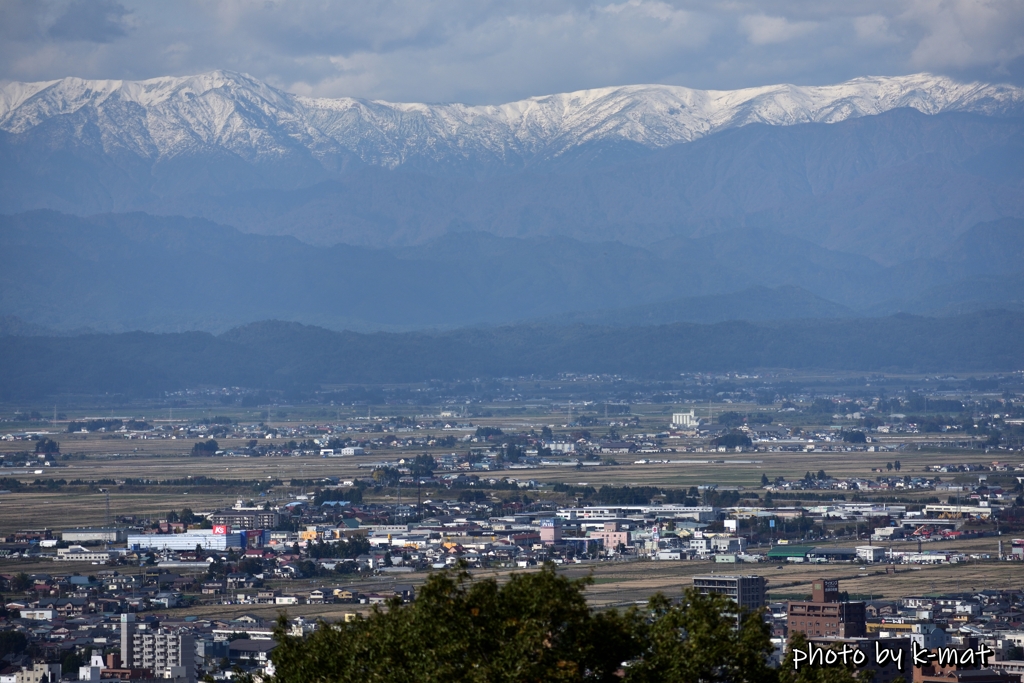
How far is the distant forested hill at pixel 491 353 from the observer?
171 metres

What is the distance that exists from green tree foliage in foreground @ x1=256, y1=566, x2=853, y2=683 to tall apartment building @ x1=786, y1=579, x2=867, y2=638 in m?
16.9

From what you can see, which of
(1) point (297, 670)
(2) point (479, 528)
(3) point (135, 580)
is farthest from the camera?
(2) point (479, 528)

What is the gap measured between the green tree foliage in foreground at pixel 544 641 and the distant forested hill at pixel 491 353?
150 meters

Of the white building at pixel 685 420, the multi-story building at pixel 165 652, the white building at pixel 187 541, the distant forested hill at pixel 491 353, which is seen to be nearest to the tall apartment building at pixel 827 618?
the multi-story building at pixel 165 652

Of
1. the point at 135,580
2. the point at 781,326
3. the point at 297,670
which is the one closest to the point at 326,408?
the point at 781,326

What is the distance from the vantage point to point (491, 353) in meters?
183

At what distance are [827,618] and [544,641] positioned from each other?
1976 centimetres

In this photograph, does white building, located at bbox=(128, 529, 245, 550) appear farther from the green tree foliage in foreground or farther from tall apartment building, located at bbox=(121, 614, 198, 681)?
the green tree foliage in foreground

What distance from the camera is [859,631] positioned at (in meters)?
33.0

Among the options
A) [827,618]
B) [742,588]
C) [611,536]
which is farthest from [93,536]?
[827,618]

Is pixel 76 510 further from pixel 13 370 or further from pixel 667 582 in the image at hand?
pixel 13 370

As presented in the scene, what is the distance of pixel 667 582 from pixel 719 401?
98.0 metres

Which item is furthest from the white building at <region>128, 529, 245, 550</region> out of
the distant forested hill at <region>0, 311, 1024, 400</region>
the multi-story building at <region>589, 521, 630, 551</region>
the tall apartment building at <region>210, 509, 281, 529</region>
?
the distant forested hill at <region>0, 311, 1024, 400</region>

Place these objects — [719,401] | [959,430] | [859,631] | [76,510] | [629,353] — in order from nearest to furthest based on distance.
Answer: [859,631]
[76,510]
[959,430]
[719,401]
[629,353]
